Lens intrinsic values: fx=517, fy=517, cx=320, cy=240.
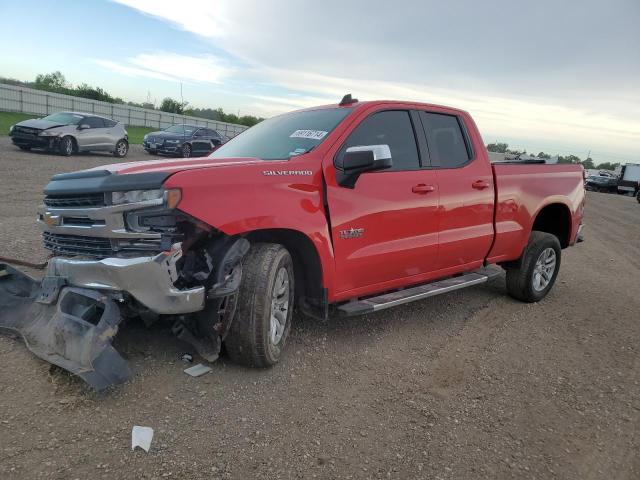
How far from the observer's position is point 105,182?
3.15m

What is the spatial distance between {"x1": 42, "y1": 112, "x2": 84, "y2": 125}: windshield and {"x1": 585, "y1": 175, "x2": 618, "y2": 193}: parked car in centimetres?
4031

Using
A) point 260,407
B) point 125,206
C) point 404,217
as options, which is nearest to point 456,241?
point 404,217

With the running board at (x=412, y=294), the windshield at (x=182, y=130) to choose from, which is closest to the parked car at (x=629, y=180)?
the windshield at (x=182, y=130)

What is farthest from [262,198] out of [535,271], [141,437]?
[535,271]

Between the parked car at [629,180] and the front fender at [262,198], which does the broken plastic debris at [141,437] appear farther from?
the parked car at [629,180]

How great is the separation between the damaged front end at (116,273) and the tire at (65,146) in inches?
598

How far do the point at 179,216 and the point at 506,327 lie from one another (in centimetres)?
358

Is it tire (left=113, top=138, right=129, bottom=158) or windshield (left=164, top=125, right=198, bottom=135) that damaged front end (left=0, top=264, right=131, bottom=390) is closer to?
tire (left=113, top=138, right=129, bottom=158)

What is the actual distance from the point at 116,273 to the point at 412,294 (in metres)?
2.47

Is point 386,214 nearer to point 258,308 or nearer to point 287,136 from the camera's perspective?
point 287,136

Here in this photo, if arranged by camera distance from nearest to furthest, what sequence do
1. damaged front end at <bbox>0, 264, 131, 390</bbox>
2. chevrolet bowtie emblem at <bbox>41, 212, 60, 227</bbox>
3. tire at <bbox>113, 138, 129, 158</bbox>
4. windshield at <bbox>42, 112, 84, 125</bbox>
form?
1. damaged front end at <bbox>0, 264, 131, 390</bbox>
2. chevrolet bowtie emblem at <bbox>41, 212, 60, 227</bbox>
3. windshield at <bbox>42, 112, 84, 125</bbox>
4. tire at <bbox>113, 138, 129, 158</bbox>

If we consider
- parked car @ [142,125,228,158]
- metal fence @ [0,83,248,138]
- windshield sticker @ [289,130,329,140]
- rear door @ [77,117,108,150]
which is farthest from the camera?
metal fence @ [0,83,248,138]

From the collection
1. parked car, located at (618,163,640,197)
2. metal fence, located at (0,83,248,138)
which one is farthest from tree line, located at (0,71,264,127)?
parked car, located at (618,163,640,197)

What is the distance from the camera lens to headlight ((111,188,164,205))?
308 centimetres
